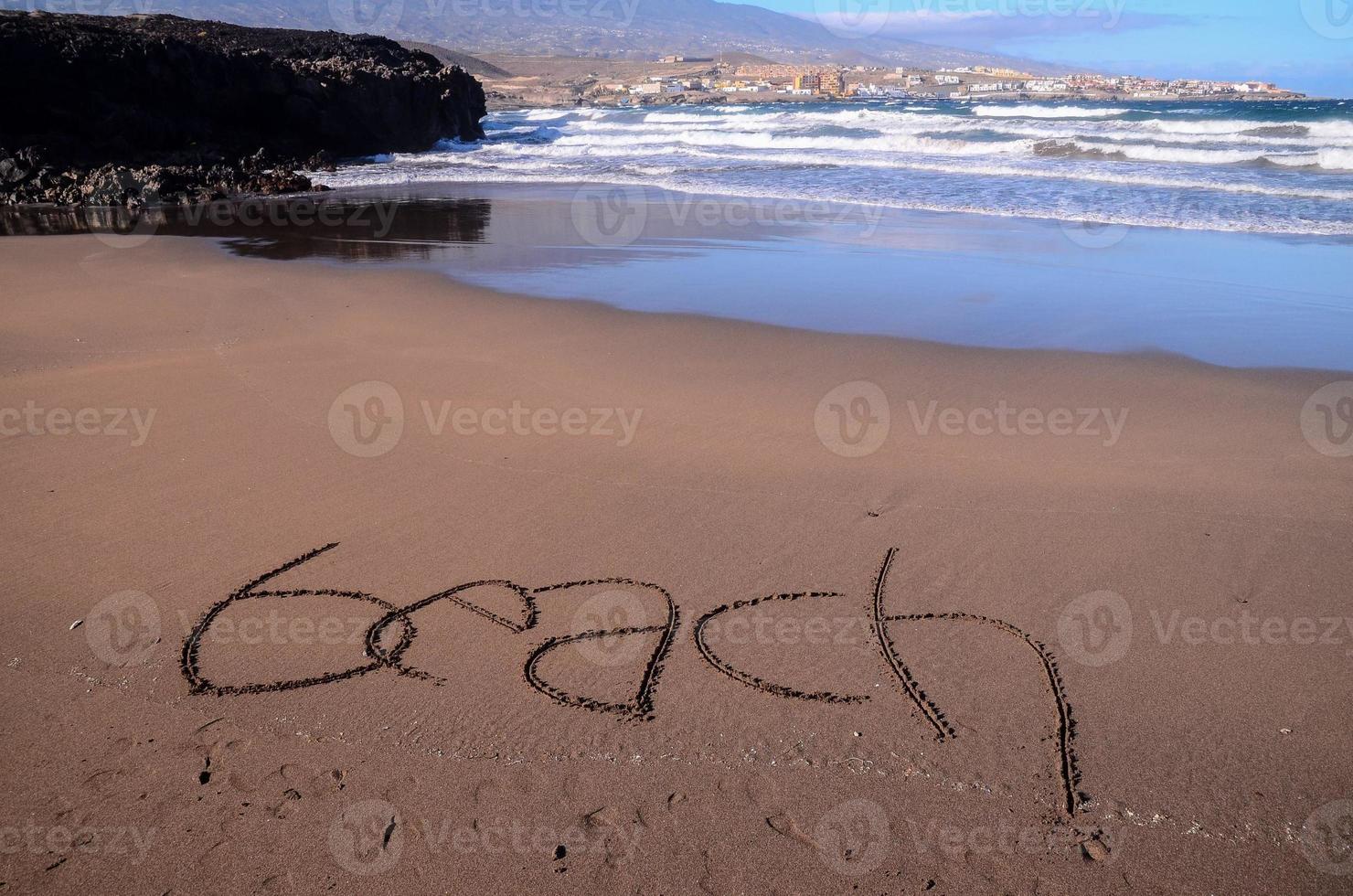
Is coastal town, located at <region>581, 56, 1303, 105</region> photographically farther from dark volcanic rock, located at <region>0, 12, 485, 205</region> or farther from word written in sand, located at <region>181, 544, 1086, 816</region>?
word written in sand, located at <region>181, 544, 1086, 816</region>

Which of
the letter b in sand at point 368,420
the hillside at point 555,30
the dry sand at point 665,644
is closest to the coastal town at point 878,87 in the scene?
the hillside at point 555,30

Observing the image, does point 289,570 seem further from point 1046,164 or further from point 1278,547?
point 1046,164

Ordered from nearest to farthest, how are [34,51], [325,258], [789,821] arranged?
[789,821] → [325,258] → [34,51]

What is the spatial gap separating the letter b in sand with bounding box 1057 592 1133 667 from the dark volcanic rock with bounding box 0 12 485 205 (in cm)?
1887

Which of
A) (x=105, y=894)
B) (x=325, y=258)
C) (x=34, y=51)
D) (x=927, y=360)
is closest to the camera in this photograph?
(x=105, y=894)

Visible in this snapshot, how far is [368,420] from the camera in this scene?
5.73 metres

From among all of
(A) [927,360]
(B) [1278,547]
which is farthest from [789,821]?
(A) [927,360]

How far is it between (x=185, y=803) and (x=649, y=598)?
1912 mm

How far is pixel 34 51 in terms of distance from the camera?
2038 centimetres

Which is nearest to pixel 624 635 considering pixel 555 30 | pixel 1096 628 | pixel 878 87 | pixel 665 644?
pixel 665 644

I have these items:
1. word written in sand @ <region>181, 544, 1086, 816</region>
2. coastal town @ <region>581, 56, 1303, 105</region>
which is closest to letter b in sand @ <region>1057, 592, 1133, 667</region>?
word written in sand @ <region>181, 544, 1086, 816</region>

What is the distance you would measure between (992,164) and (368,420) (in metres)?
21.9

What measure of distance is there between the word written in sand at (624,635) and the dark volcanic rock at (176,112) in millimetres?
16844

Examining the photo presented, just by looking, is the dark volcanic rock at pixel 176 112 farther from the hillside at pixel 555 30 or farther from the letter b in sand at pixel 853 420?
the hillside at pixel 555 30
